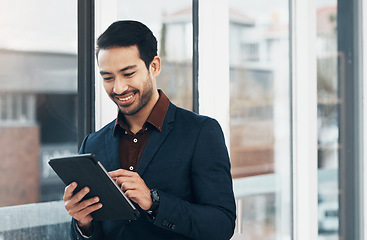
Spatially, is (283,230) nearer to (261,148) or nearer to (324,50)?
(261,148)

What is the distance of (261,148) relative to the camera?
101 inches

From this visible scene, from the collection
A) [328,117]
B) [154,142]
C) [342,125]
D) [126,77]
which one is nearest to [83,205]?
[154,142]

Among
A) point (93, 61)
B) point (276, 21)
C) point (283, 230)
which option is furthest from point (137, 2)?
point (283, 230)

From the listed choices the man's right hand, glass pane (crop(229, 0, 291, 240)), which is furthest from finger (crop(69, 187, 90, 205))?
glass pane (crop(229, 0, 291, 240))

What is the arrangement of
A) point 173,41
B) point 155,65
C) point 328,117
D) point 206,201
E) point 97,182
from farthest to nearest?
point 328,117
point 173,41
point 155,65
point 206,201
point 97,182

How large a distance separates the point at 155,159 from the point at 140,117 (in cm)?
15

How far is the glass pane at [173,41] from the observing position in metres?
1.96

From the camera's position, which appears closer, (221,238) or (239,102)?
(221,238)

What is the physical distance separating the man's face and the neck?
35 millimetres

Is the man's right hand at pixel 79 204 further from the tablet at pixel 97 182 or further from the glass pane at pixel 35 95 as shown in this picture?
the glass pane at pixel 35 95

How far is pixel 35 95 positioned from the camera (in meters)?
1.65

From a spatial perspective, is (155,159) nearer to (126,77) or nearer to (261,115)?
(126,77)

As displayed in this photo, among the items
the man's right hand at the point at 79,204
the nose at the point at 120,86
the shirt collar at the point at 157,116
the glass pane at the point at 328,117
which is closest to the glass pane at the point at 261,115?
the glass pane at the point at 328,117

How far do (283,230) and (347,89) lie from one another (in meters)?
0.97
